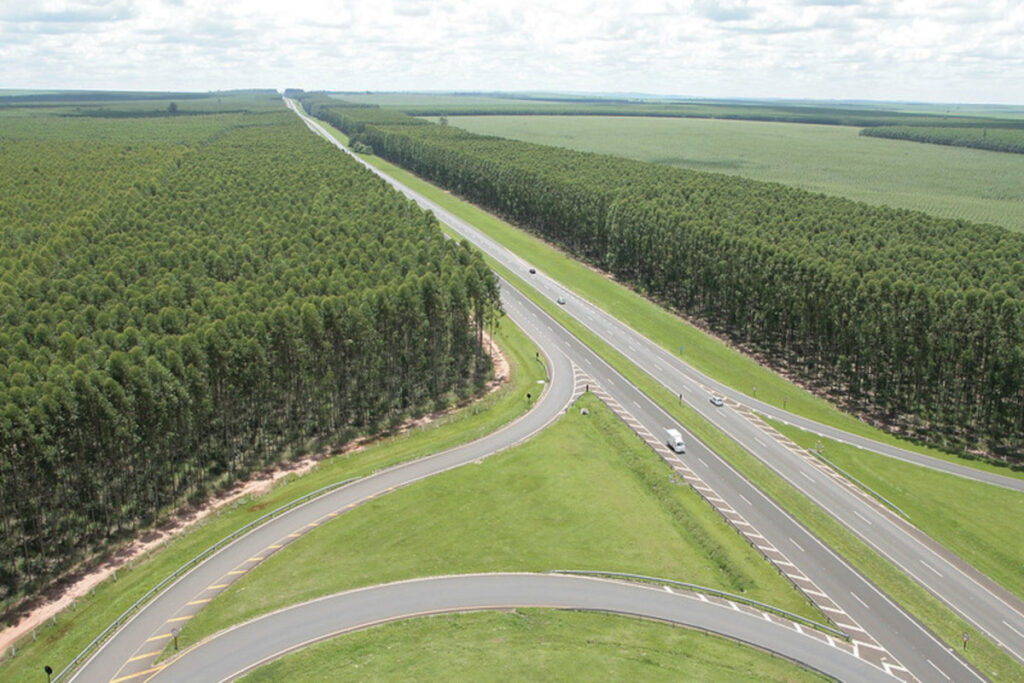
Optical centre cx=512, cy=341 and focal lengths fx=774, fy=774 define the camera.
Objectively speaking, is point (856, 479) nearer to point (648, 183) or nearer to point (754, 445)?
point (754, 445)

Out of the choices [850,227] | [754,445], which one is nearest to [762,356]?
[850,227]

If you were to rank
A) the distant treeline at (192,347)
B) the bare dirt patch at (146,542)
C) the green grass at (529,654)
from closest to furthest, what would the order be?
the green grass at (529,654), the bare dirt patch at (146,542), the distant treeline at (192,347)

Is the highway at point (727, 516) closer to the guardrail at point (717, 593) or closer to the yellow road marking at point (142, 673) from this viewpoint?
the yellow road marking at point (142, 673)

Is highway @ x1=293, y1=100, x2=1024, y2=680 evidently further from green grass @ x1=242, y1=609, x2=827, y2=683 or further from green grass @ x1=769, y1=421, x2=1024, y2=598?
green grass @ x1=242, y1=609, x2=827, y2=683

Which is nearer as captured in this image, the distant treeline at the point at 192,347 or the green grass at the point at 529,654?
the green grass at the point at 529,654

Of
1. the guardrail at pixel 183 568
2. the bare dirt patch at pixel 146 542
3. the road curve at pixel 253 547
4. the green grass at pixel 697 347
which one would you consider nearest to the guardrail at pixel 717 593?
the road curve at pixel 253 547

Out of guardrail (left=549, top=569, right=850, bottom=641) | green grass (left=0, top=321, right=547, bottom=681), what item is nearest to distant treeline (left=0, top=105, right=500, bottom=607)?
green grass (left=0, top=321, right=547, bottom=681)

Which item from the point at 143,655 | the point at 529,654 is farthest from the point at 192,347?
the point at 529,654
